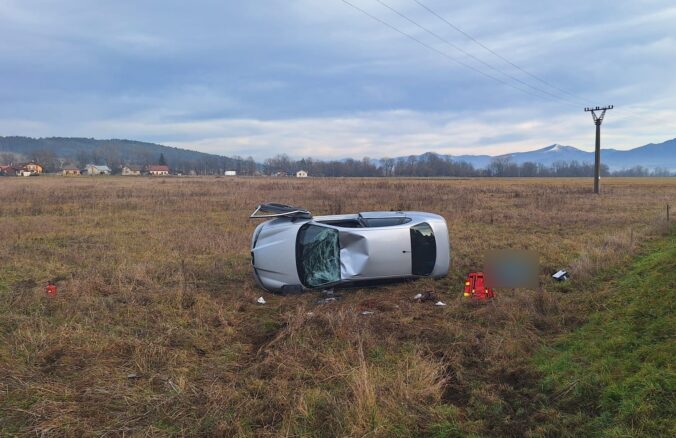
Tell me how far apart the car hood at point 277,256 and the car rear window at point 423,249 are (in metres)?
2.02

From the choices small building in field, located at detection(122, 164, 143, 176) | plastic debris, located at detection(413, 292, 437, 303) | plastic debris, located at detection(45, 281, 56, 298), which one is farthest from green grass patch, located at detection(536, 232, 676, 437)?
small building in field, located at detection(122, 164, 143, 176)

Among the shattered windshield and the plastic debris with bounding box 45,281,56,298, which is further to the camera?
the shattered windshield

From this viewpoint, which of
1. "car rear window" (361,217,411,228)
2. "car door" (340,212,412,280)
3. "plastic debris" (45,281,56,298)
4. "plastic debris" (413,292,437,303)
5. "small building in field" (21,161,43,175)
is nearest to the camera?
"plastic debris" (413,292,437,303)

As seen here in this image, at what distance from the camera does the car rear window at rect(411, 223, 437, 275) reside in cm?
778

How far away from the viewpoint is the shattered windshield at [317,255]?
745 cm

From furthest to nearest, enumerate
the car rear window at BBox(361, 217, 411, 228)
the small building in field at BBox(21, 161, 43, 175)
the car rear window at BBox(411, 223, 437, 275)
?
the small building in field at BBox(21, 161, 43, 175), the car rear window at BBox(361, 217, 411, 228), the car rear window at BBox(411, 223, 437, 275)

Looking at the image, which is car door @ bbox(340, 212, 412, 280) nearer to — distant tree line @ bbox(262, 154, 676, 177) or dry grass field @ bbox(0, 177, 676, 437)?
dry grass field @ bbox(0, 177, 676, 437)

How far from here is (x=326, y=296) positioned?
7.40 m

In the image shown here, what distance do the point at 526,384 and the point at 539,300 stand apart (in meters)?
2.39

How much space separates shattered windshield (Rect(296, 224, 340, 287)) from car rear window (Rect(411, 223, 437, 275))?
4.60 ft

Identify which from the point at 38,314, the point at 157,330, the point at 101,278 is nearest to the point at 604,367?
the point at 157,330

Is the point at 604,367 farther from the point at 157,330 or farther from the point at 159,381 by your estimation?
the point at 157,330

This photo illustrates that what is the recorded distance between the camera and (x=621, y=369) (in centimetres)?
377

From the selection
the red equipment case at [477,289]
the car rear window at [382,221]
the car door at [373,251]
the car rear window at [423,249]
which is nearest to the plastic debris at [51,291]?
the car door at [373,251]
